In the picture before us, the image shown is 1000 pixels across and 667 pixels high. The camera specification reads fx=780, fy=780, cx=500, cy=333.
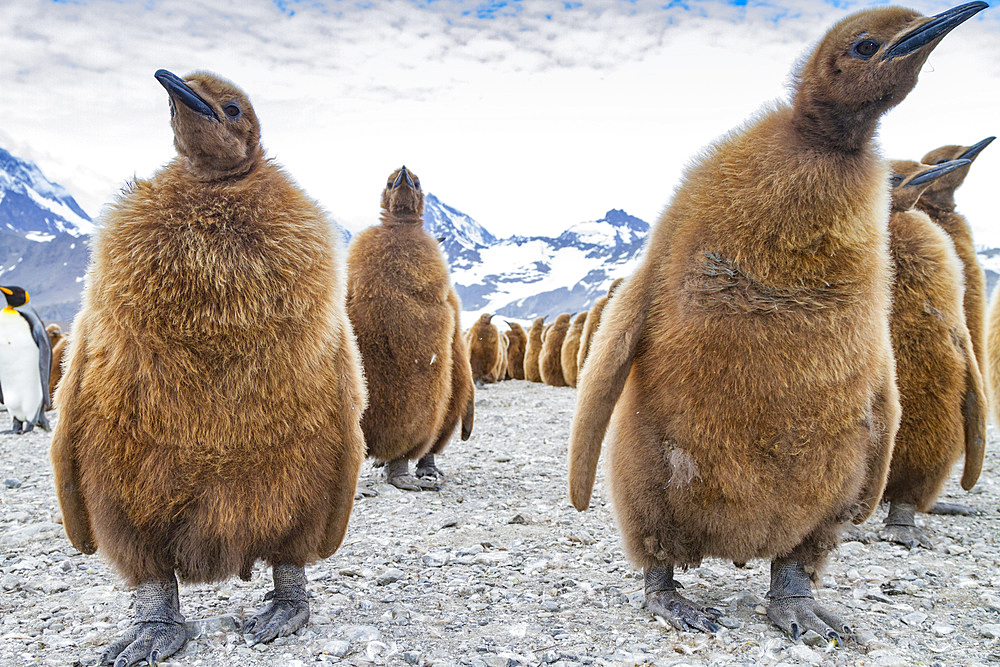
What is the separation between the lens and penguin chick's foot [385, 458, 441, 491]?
564 cm

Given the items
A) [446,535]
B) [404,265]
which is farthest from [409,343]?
[446,535]

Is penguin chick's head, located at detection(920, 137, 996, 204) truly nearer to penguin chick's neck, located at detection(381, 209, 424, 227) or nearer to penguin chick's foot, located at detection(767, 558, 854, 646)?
penguin chick's foot, located at detection(767, 558, 854, 646)

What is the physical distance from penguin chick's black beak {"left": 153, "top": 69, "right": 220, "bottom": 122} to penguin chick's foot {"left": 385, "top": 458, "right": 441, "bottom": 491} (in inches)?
139

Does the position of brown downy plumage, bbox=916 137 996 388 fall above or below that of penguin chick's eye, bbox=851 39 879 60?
below

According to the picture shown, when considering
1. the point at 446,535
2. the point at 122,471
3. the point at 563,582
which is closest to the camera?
the point at 122,471

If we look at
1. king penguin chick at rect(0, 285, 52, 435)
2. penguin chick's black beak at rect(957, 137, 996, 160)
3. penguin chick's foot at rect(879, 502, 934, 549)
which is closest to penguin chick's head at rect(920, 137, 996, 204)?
penguin chick's black beak at rect(957, 137, 996, 160)

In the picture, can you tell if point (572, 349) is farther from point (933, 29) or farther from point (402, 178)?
point (933, 29)

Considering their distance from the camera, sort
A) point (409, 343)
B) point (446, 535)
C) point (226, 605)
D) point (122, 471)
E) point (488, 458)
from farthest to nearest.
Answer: point (488, 458), point (409, 343), point (446, 535), point (226, 605), point (122, 471)

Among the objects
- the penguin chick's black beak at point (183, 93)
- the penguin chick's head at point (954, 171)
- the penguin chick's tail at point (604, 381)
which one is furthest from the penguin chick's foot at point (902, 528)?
the penguin chick's black beak at point (183, 93)

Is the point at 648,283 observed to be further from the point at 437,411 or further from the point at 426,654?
the point at 437,411

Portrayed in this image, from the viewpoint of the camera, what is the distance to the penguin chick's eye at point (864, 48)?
2463 mm

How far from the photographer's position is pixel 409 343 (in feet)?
17.2

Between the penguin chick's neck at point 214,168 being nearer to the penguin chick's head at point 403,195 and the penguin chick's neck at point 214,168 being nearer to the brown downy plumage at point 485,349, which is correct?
the penguin chick's head at point 403,195

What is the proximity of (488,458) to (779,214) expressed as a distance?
5.13 m
